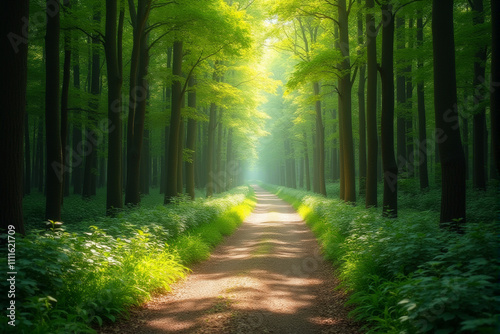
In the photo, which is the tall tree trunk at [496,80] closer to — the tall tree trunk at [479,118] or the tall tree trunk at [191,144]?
the tall tree trunk at [479,118]

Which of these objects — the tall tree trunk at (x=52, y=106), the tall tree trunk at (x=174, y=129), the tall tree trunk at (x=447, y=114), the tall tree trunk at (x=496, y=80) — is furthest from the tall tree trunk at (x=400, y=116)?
the tall tree trunk at (x=52, y=106)

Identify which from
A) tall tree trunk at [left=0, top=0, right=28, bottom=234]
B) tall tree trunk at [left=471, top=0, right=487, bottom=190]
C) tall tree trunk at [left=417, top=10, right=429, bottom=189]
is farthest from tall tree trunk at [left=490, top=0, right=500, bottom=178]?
tall tree trunk at [left=417, top=10, right=429, bottom=189]

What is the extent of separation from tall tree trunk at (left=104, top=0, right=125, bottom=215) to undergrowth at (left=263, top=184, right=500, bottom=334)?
298 inches

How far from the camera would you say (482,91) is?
14.6 meters

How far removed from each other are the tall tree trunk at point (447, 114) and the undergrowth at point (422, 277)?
77 cm

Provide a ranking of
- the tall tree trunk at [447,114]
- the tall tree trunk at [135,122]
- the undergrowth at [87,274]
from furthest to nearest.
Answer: the tall tree trunk at [135,122] < the tall tree trunk at [447,114] < the undergrowth at [87,274]

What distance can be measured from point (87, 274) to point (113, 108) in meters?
7.06

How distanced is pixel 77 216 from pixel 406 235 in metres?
12.8

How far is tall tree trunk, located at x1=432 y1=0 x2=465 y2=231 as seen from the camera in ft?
21.4

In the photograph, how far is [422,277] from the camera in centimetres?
409

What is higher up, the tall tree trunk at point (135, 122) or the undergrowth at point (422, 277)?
the tall tree trunk at point (135, 122)

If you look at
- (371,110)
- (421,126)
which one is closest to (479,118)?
(421,126)

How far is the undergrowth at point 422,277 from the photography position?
3.19 meters

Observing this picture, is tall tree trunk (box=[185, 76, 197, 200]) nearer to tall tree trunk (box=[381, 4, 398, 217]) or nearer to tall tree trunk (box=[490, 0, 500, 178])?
tall tree trunk (box=[381, 4, 398, 217])
